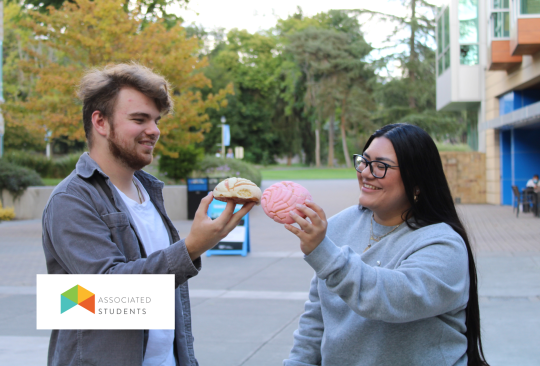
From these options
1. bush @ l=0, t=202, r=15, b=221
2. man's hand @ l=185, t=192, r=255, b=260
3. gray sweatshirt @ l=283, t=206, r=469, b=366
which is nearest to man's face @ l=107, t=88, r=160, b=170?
man's hand @ l=185, t=192, r=255, b=260

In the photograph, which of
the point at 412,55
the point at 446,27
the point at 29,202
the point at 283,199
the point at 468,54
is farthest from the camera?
the point at 412,55

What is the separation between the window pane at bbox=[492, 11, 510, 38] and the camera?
67.0 ft

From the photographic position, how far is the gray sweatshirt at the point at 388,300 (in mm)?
1884

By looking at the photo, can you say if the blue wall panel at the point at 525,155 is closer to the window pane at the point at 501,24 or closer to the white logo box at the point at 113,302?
the window pane at the point at 501,24

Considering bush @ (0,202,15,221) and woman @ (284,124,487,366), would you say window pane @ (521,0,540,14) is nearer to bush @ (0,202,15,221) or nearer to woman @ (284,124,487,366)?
woman @ (284,124,487,366)

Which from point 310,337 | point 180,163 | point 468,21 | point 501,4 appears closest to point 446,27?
point 468,21

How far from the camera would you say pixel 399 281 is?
1.92 metres

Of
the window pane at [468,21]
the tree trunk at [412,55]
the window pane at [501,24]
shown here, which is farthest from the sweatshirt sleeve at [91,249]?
the tree trunk at [412,55]

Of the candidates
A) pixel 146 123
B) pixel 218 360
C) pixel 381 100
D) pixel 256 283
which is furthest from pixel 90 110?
pixel 381 100

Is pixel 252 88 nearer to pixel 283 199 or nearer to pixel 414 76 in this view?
pixel 414 76

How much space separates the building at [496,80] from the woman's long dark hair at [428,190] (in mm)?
16938

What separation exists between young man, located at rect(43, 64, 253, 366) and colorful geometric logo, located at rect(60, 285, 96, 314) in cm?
7

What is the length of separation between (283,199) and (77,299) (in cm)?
86

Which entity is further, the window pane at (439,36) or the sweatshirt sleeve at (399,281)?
the window pane at (439,36)
